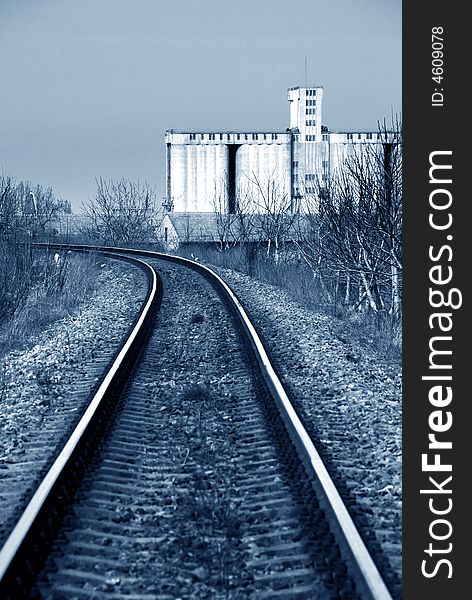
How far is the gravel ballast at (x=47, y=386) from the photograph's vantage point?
21.3 feet

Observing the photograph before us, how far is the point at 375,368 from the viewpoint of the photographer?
10.7 m

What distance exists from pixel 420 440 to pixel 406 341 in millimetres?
1272

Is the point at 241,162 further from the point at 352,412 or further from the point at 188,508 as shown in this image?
the point at 188,508

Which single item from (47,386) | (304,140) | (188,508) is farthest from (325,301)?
(304,140)

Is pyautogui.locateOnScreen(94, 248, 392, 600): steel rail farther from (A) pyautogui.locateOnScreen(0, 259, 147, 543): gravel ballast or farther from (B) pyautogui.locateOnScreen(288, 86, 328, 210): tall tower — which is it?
(B) pyautogui.locateOnScreen(288, 86, 328, 210): tall tower

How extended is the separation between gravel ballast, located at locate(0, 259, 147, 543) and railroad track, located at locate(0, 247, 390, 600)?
0.31 m

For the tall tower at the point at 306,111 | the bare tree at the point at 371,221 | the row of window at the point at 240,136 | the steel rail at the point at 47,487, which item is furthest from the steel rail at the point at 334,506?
the tall tower at the point at 306,111

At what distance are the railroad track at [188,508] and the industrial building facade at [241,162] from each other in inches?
2258

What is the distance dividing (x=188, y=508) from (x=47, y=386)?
174 inches

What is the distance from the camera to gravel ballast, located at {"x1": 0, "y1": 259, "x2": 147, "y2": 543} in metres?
6.50

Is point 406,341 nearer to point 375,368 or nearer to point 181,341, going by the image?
point 375,368

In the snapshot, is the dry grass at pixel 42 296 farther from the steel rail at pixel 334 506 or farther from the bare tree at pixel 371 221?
the steel rail at pixel 334 506

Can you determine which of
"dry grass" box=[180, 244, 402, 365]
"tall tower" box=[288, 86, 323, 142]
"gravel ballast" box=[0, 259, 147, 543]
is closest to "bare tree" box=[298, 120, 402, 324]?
"dry grass" box=[180, 244, 402, 365]

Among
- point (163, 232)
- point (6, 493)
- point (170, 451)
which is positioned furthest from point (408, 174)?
point (163, 232)
